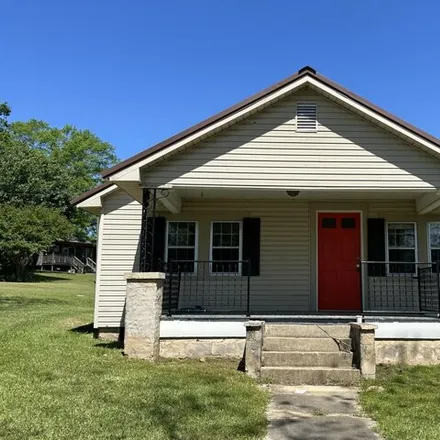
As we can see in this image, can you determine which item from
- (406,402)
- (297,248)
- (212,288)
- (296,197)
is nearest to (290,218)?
(296,197)

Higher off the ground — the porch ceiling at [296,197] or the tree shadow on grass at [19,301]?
the porch ceiling at [296,197]

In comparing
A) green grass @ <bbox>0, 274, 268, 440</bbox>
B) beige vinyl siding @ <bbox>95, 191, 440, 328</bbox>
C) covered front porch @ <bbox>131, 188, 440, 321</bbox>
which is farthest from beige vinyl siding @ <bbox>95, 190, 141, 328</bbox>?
green grass @ <bbox>0, 274, 268, 440</bbox>

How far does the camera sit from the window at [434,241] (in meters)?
11.4

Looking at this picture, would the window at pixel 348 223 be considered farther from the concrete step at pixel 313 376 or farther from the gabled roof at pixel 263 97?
the concrete step at pixel 313 376

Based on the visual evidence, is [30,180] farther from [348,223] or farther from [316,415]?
[316,415]

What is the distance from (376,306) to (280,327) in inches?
143

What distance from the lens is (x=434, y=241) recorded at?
1144cm

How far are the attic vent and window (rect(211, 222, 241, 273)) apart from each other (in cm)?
291

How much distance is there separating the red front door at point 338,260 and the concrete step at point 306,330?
110 inches

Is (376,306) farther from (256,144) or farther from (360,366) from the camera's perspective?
(256,144)

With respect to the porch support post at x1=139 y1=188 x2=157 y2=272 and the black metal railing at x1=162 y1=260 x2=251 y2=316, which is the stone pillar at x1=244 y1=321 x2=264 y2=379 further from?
the black metal railing at x1=162 y1=260 x2=251 y2=316

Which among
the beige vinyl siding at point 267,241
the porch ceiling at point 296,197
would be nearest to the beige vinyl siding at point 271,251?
the beige vinyl siding at point 267,241

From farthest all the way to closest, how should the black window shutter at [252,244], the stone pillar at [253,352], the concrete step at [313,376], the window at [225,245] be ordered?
the window at [225,245], the black window shutter at [252,244], the stone pillar at [253,352], the concrete step at [313,376]

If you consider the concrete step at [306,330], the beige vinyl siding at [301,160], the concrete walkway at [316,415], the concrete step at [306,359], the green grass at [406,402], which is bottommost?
the concrete walkway at [316,415]
